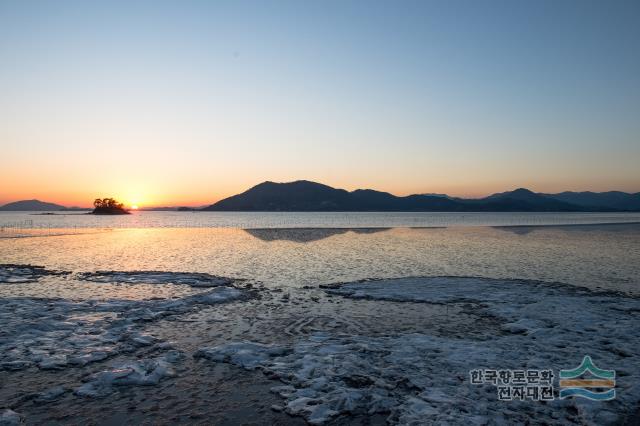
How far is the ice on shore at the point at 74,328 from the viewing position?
13.1 m

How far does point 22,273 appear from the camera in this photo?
2947 cm

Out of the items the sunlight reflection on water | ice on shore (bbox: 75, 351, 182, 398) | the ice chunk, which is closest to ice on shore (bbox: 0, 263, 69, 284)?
the sunlight reflection on water

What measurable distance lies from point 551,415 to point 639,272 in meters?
29.2

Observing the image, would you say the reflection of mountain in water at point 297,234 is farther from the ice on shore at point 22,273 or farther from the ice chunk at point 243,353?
the ice chunk at point 243,353

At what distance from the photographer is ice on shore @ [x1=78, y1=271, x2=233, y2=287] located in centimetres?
2700

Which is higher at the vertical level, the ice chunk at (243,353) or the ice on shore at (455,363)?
the ice chunk at (243,353)

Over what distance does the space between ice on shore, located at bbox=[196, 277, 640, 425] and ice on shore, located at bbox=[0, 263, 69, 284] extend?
21399 mm

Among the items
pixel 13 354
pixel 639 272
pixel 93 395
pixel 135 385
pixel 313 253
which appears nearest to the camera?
pixel 93 395

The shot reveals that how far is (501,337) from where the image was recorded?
1539 centimetres

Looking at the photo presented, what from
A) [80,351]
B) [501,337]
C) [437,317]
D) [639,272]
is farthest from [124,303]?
[639,272]

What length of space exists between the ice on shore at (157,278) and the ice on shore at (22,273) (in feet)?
9.10

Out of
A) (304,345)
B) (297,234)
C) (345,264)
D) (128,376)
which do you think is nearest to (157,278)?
(345,264)

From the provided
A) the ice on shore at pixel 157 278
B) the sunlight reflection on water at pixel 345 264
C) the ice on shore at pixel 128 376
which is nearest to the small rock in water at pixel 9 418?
the ice on shore at pixel 128 376

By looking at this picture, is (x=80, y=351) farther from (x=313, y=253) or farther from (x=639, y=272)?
(x=639, y=272)
